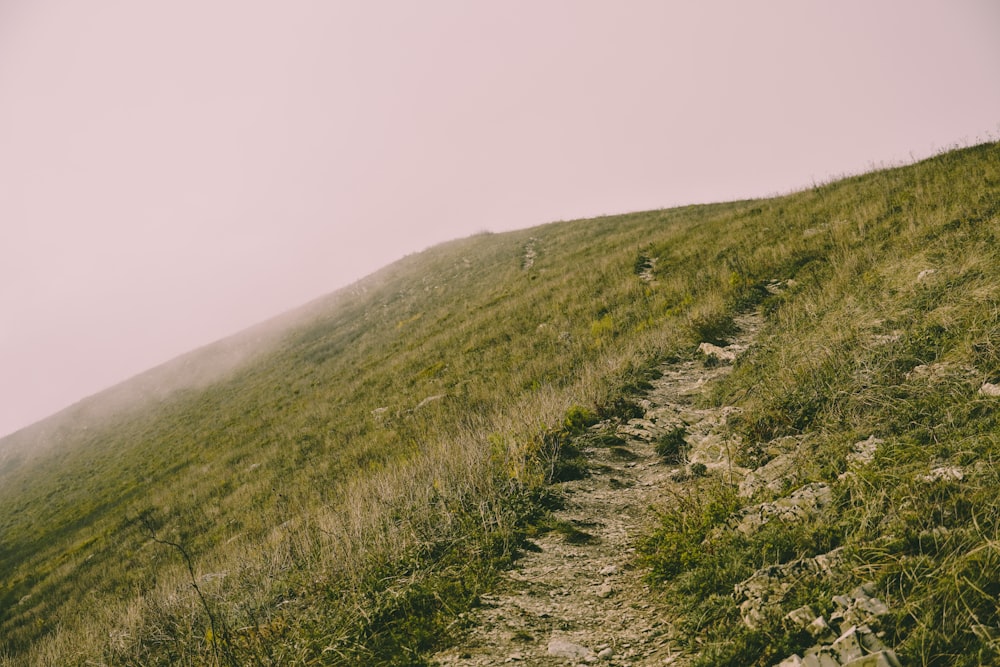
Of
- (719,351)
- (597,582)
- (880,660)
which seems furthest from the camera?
(719,351)

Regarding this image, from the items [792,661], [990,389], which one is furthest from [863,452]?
[792,661]

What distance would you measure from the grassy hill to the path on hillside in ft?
0.79

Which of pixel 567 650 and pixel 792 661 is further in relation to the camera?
pixel 567 650

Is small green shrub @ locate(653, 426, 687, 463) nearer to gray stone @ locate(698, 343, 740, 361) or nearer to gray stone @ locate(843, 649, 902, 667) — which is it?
gray stone @ locate(698, 343, 740, 361)

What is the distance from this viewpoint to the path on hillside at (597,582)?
10.3ft

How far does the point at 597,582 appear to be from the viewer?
389 cm

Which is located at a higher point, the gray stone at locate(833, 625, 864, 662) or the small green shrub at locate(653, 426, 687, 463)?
the gray stone at locate(833, 625, 864, 662)

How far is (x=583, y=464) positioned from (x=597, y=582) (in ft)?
6.84

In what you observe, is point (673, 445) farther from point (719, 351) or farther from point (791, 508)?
point (719, 351)

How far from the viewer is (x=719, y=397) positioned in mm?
6730

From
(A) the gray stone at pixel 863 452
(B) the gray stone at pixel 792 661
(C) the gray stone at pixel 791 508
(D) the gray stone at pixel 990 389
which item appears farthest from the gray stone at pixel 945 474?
(B) the gray stone at pixel 792 661

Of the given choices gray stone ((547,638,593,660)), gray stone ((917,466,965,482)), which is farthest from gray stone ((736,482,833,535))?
gray stone ((547,638,593,660))

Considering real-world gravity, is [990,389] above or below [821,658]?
above

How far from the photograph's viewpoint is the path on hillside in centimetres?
314
